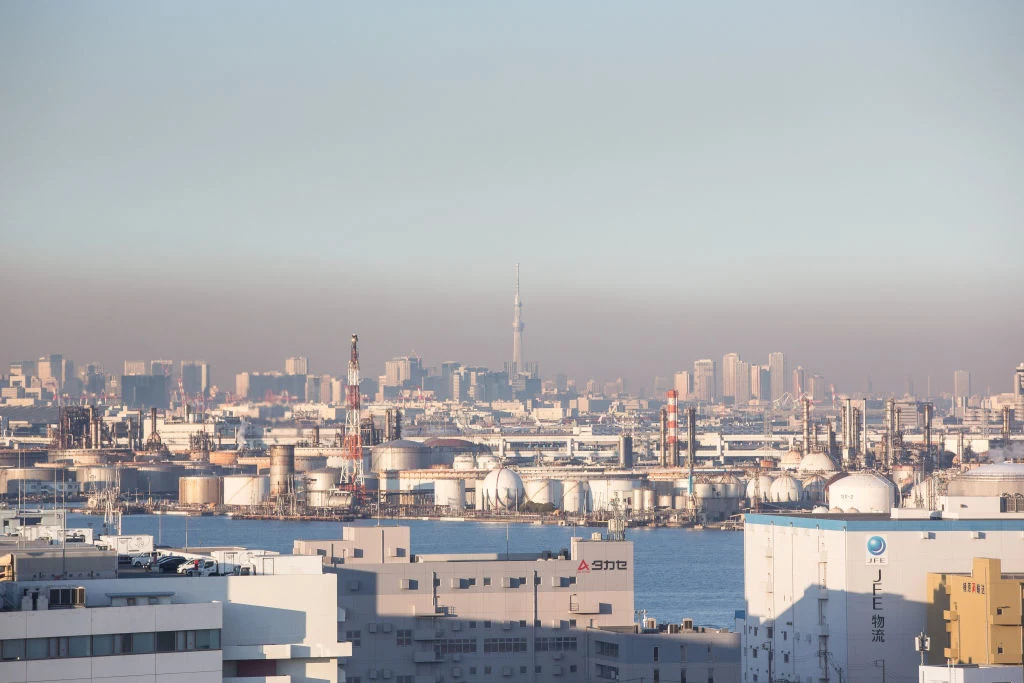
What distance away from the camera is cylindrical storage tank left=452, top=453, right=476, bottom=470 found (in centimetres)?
5165

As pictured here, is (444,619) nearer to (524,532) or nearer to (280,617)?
(280,617)

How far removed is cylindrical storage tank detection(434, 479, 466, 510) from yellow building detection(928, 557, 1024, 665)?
35.4 meters

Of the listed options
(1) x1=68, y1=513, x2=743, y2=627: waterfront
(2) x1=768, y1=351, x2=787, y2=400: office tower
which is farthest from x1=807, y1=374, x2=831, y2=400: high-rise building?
(1) x1=68, y1=513, x2=743, y2=627: waterfront

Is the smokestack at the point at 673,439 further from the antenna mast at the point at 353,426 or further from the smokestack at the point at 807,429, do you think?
the antenna mast at the point at 353,426

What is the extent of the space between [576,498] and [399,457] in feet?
23.2

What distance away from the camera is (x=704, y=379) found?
10244 cm

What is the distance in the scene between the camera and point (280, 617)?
7.27 meters

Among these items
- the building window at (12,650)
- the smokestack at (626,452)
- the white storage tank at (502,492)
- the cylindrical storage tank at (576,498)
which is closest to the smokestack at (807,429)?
the smokestack at (626,452)

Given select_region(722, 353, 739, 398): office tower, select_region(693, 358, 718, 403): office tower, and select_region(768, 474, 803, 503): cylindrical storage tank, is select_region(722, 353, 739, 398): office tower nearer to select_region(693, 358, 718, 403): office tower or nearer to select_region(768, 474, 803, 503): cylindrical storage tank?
select_region(693, 358, 718, 403): office tower

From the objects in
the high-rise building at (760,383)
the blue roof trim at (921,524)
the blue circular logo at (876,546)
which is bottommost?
the blue circular logo at (876,546)

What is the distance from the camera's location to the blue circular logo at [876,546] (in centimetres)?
1242

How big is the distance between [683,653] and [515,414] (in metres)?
72.4

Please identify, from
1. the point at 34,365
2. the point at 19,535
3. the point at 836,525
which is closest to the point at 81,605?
the point at 19,535

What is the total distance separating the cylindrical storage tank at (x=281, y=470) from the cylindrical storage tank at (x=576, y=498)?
6.94 meters
